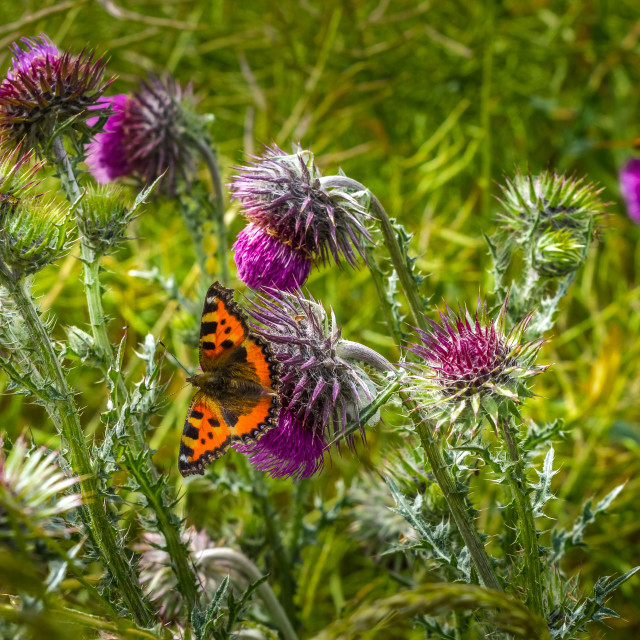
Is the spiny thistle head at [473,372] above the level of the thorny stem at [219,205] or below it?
below

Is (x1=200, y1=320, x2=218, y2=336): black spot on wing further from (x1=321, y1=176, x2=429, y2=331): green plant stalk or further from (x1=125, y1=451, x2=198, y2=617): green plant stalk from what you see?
(x1=321, y1=176, x2=429, y2=331): green plant stalk

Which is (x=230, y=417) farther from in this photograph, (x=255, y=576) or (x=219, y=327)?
(x=255, y=576)

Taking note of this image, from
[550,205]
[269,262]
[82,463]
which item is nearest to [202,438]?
[82,463]

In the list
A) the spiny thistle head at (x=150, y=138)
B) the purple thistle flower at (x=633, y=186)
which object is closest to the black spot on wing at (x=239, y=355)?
the spiny thistle head at (x=150, y=138)

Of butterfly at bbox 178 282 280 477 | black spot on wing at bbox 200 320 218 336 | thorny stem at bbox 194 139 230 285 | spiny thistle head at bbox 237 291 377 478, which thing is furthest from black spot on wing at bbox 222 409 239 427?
thorny stem at bbox 194 139 230 285

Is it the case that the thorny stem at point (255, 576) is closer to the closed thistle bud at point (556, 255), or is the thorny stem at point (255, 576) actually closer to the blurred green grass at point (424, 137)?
the blurred green grass at point (424, 137)

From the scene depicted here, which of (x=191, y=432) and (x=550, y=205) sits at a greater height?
(x=550, y=205)

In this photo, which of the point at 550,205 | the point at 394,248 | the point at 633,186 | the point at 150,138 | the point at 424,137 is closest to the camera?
the point at 394,248
